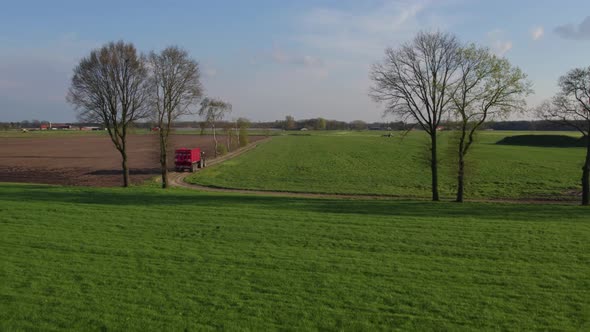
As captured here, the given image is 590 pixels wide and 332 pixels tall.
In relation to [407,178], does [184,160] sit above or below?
above

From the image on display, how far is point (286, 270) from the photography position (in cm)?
941

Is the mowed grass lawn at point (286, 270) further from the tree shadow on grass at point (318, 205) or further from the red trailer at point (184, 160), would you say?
the red trailer at point (184, 160)

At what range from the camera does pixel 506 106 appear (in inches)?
844

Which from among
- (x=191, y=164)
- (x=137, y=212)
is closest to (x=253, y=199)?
(x=137, y=212)

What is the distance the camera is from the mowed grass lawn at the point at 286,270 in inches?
278

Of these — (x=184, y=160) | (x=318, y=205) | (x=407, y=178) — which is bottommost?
(x=407, y=178)

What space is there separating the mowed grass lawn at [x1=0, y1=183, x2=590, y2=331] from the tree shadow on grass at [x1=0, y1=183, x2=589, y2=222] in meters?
0.65

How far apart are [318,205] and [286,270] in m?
9.91

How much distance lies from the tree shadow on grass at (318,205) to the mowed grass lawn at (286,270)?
0.65 meters

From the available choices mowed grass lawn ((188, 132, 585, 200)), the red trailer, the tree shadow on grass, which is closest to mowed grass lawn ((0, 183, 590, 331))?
the tree shadow on grass

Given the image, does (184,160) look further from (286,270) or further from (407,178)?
(286,270)

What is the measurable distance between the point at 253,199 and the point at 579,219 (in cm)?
1434

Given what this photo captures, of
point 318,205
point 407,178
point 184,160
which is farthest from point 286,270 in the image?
point 184,160

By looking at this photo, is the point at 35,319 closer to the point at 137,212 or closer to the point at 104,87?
the point at 137,212
